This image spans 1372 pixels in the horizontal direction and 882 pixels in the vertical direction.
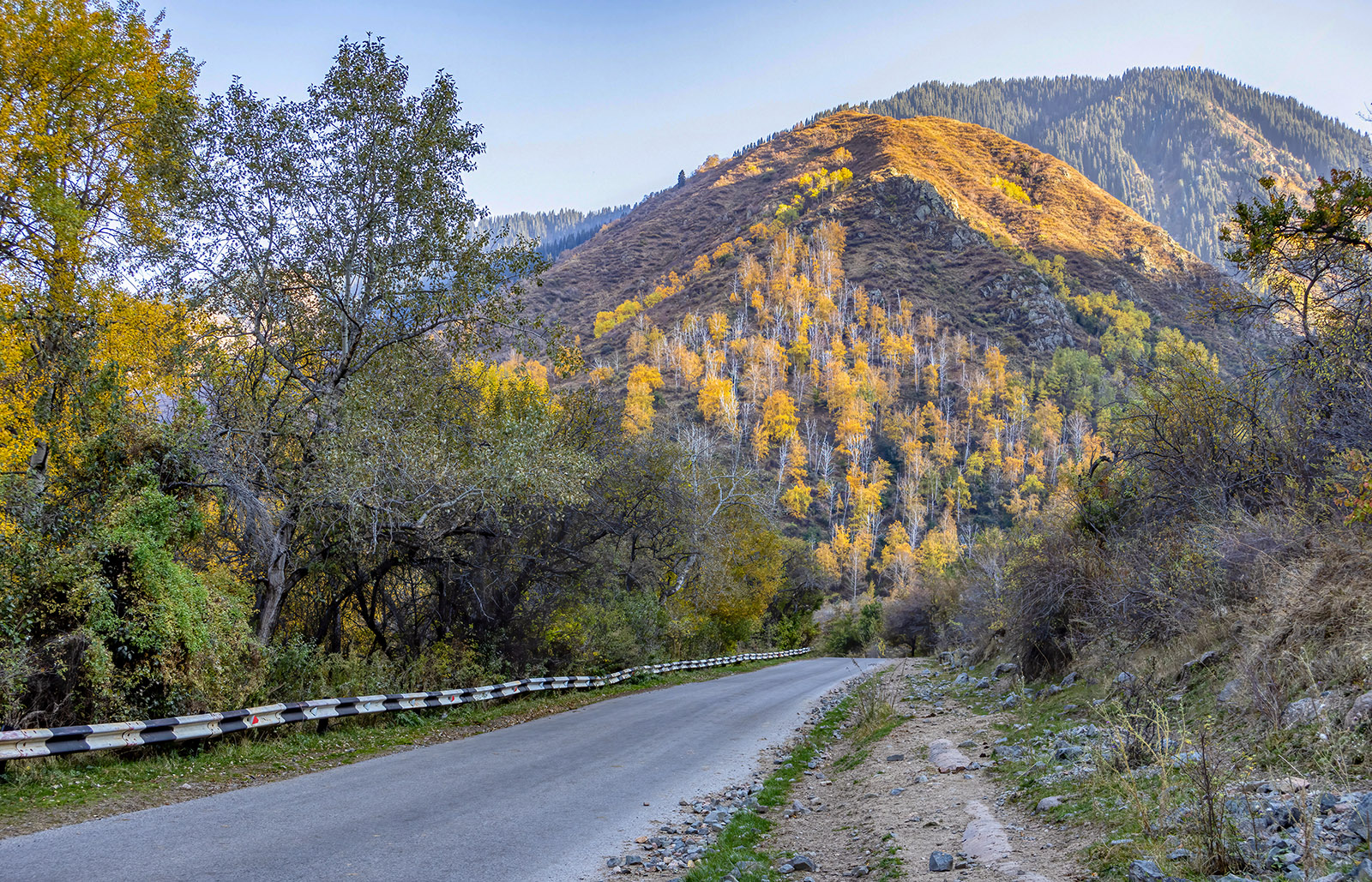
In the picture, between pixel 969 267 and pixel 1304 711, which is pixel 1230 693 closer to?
pixel 1304 711

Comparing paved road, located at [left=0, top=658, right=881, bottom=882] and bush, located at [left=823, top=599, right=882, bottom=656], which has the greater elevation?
paved road, located at [left=0, top=658, right=881, bottom=882]

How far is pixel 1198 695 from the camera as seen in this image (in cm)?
797

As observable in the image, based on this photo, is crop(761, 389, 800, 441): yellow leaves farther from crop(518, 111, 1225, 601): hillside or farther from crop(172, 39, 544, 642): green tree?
crop(172, 39, 544, 642): green tree

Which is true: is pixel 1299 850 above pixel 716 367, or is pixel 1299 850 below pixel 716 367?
below

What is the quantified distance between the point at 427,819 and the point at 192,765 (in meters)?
4.15

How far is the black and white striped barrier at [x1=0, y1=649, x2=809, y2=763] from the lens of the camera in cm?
749

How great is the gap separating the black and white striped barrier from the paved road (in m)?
1.65

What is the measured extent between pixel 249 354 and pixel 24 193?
4.20 m

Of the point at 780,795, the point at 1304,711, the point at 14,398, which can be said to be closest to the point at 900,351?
the point at 780,795

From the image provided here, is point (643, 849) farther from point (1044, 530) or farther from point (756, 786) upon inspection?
point (1044, 530)

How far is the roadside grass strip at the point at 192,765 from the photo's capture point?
691 centimetres

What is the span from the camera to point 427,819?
270 inches

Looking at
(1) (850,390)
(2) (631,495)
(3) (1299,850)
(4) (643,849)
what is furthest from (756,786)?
(1) (850,390)

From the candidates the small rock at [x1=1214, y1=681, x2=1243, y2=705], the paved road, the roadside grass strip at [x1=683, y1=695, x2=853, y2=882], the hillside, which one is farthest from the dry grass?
the hillside
